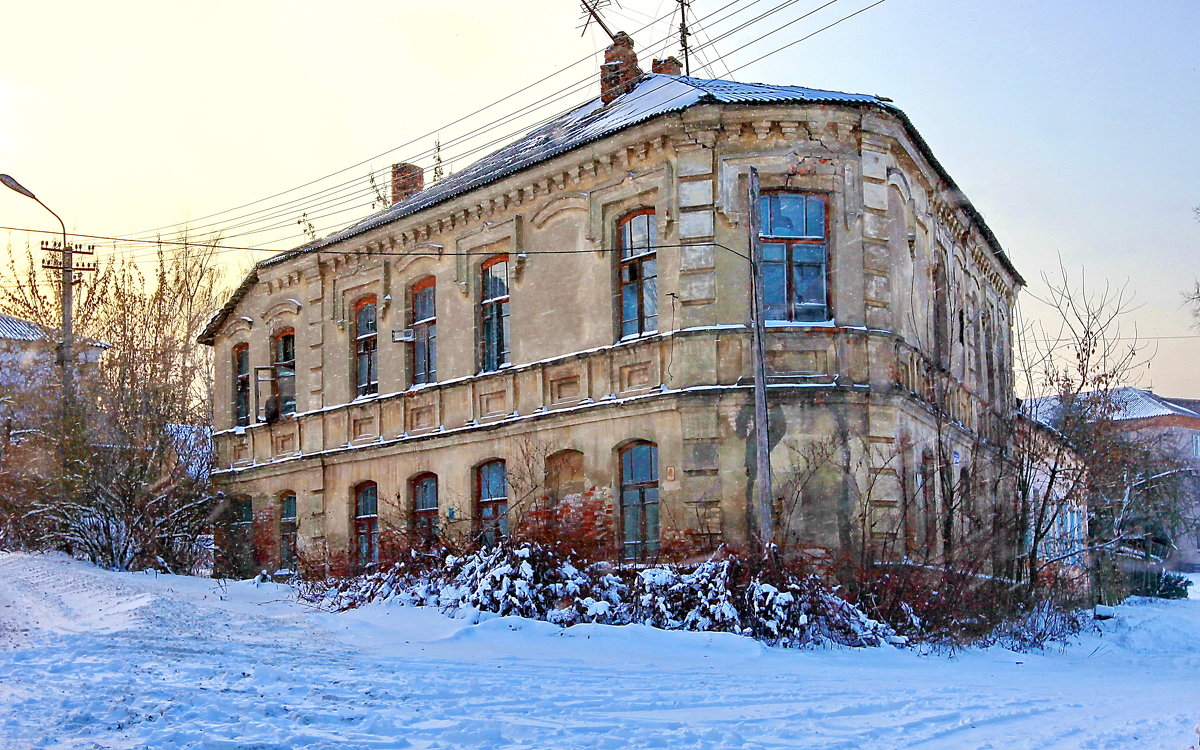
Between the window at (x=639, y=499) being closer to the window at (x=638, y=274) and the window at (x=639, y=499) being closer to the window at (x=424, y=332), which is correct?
the window at (x=638, y=274)

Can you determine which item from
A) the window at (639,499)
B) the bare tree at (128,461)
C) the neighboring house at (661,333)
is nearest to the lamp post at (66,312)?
the bare tree at (128,461)

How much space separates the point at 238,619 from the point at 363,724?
7873 millimetres

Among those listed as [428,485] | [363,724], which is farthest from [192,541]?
[363,724]

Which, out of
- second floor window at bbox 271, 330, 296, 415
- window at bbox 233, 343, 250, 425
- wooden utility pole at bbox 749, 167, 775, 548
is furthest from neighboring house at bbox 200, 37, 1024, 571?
window at bbox 233, 343, 250, 425

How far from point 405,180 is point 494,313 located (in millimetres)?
10417

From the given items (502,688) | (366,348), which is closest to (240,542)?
(366,348)

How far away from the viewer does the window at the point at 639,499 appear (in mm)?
18047

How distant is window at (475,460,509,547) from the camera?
20672 mm

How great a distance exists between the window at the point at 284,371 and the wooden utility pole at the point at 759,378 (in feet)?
43.5

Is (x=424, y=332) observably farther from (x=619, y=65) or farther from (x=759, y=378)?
(x=759, y=378)

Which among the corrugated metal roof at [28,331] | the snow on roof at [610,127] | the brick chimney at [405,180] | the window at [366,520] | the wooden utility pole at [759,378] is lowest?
the window at [366,520]

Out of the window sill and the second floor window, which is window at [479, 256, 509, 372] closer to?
the window sill

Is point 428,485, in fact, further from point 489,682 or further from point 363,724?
point 363,724

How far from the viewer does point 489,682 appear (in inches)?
396
